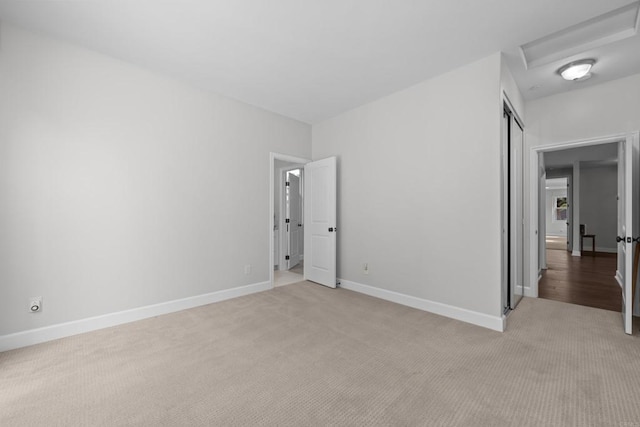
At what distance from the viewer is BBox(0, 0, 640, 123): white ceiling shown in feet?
6.93

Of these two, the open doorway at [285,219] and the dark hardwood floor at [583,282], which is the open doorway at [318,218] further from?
the dark hardwood floor at [583,282]

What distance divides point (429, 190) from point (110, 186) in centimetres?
349

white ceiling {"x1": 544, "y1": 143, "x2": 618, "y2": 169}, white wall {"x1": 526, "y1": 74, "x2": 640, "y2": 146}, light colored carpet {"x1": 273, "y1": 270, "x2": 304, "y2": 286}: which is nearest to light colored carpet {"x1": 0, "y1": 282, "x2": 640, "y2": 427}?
light colored carpet {"x1": 273, "y1": 270, "x2": 304, "y2": 286}

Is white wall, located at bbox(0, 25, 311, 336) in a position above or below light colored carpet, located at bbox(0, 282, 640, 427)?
above

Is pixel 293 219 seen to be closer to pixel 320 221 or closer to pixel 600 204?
pixel 320 221

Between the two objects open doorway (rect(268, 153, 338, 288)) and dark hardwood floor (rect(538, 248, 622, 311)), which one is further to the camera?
open doorway (rect(268, 153, 338, 288))

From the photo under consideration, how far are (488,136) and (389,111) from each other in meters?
Result: 1.34

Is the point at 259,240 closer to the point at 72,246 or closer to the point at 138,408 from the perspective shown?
the point at 72,246

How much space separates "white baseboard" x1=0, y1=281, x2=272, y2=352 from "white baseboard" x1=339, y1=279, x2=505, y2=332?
181 cm

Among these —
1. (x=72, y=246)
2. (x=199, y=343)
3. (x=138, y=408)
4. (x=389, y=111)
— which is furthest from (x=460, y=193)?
(x=72, y=246)

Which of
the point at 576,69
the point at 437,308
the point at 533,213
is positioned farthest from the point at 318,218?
the point at 576,69

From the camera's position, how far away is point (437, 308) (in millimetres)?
3156

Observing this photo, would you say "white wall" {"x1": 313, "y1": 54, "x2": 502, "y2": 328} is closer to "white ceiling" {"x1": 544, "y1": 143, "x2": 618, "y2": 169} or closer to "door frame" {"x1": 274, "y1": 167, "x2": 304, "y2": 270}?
"door frame" {"x1": 274, "y1": 167, "x2": 304, "y2": 270}

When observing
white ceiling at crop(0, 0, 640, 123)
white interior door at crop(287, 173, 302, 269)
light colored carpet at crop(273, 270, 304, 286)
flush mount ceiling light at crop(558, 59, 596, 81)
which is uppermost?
white ceiling at crop(0, 0, 640, 123)
